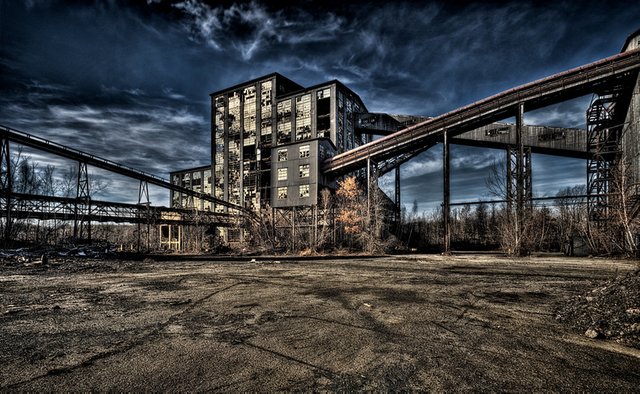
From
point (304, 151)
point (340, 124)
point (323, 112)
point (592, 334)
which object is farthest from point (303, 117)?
point (592, 334)

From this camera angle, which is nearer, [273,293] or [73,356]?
[73,356]

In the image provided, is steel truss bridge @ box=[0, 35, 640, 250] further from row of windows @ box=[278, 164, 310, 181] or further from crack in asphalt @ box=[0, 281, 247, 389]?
crack in asphalt @ box=[0, 281, 247, 389]

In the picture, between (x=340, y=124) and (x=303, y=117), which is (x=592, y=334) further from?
(x=303, y=117)

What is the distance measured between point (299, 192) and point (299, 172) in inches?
83.9

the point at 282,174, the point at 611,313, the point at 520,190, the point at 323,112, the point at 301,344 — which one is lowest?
the point at 301,344

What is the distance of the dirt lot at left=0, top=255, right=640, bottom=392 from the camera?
107 inches

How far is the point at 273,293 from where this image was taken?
6.91 meters

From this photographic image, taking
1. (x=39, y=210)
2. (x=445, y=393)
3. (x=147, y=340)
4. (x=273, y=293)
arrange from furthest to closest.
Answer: (x=39, y=210)
(x=273, y=293)
(x=147, y=340)
(x=445, y=393)

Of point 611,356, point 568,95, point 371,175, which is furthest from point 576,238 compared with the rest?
point 611,356

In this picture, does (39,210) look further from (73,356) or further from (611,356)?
(611,356)

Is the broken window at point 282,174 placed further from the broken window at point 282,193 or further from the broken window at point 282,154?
the broken window at point 282,154

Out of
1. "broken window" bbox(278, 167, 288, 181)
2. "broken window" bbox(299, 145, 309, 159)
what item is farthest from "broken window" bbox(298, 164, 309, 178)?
"broken window" bbox(278, 167, 288, 181)

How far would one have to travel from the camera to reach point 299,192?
29.7 meters

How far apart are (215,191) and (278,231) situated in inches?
841
